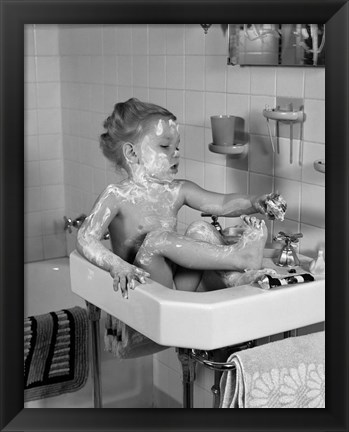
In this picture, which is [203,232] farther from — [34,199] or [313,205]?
[34,199]

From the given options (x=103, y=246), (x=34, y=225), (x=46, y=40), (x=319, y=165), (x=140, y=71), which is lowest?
(x=34, y=225)

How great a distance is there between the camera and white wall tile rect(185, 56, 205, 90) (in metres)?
1.41

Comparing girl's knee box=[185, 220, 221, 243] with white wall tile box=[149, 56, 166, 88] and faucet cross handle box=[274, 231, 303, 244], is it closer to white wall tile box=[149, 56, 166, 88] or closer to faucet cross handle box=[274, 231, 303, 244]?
faucet cross handle box=[274, 231, 303, 244]

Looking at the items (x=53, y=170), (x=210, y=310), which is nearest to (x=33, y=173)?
(x=53, y=170)

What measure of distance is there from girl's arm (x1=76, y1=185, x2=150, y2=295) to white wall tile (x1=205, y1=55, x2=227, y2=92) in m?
0.42

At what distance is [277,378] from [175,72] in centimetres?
76

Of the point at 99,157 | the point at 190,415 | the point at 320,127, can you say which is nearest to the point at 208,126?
the point at 320,127

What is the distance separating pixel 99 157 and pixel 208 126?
0.51 metres

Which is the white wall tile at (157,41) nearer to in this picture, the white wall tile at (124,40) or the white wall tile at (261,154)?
the white wall tile at (124,40)

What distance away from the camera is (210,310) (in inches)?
36.1

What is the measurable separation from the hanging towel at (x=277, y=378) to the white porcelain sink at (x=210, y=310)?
0.12ft

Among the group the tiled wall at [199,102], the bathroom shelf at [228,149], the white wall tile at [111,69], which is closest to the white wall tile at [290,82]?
the tiled wall at [199,102]
